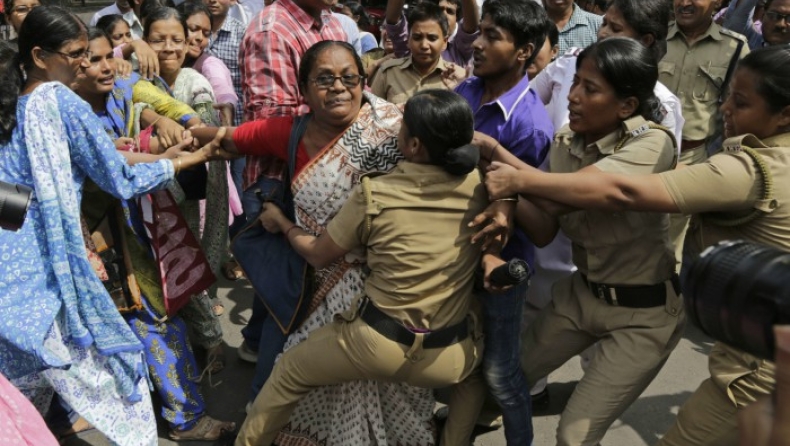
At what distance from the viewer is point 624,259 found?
249cm

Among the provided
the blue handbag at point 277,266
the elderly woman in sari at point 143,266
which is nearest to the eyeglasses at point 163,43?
the elderly woman in sari at point 143,266

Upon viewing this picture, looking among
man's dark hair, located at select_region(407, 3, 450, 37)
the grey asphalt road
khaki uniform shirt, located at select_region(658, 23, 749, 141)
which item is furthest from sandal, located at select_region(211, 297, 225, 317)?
khaki uniform shirt, located at select_region(658, 23, 749, 141)

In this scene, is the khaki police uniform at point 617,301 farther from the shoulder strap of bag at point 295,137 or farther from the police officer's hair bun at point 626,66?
the shoulder strap of bag at point 295,137

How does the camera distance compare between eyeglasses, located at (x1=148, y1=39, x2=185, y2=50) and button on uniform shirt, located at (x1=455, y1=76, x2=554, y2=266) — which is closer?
button on uniform shirt, located at (x1=455, y1=76, x2=554, y2=266)

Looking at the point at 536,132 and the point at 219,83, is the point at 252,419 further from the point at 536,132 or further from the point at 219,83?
the point at 219,83

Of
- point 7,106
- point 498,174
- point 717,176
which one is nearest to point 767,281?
point 717,176

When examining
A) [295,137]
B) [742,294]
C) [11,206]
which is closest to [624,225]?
[295,137]

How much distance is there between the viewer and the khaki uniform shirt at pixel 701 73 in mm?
4348

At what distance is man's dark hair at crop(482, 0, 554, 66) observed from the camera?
2.81m

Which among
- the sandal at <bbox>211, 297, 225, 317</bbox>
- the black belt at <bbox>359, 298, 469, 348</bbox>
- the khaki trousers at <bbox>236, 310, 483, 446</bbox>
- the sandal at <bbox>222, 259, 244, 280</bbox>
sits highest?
the black belt at <bbox>359, 298, 469, 348</bbox>

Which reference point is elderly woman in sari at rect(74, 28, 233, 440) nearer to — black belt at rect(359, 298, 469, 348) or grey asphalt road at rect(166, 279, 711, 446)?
grey asphalt road at rect(166, 279, 711, 446)

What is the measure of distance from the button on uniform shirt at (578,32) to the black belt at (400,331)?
297 centimetres

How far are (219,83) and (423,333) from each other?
2342mm

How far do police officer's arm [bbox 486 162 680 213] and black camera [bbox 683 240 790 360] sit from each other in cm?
95
